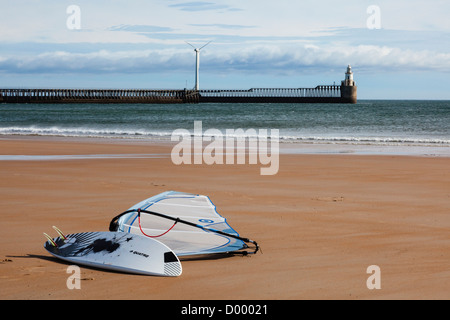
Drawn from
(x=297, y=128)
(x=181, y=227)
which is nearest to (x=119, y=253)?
(x=181, y=227)

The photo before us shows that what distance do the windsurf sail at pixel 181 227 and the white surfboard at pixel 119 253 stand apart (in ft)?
1.01

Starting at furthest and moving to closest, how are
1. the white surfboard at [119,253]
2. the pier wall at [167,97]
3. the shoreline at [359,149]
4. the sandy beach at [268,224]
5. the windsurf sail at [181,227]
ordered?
the pier wall at [167,97] < the shoreline at [359,149] < the windsurf sail at [181,227] < the white surfboard at [119,253] < the sandy beach at [268,224]

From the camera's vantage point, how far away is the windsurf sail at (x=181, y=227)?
6.30 meters

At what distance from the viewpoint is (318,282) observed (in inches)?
215

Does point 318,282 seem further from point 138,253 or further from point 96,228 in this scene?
point 96,228

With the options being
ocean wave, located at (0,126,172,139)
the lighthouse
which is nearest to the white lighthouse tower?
the lighthouse

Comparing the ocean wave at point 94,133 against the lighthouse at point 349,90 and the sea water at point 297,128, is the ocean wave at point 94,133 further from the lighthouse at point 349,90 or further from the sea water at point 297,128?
the lighthouse at point 349,90

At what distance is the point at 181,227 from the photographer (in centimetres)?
661

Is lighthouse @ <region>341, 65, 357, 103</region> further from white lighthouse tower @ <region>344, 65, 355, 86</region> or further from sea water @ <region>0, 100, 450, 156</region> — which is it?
sea water @ <region>0, 100, 450, 156</region>

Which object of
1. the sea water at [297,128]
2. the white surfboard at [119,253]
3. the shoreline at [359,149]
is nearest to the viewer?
the white surfboard at [119,253]

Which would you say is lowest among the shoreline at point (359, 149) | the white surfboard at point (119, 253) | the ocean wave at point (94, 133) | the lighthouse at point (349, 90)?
the white surfboard at point (119, 253)

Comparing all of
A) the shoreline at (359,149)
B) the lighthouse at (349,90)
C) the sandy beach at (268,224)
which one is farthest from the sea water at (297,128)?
the lighthouse at (349,90)

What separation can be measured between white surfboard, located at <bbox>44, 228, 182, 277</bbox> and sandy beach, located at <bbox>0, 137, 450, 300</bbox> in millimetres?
98
